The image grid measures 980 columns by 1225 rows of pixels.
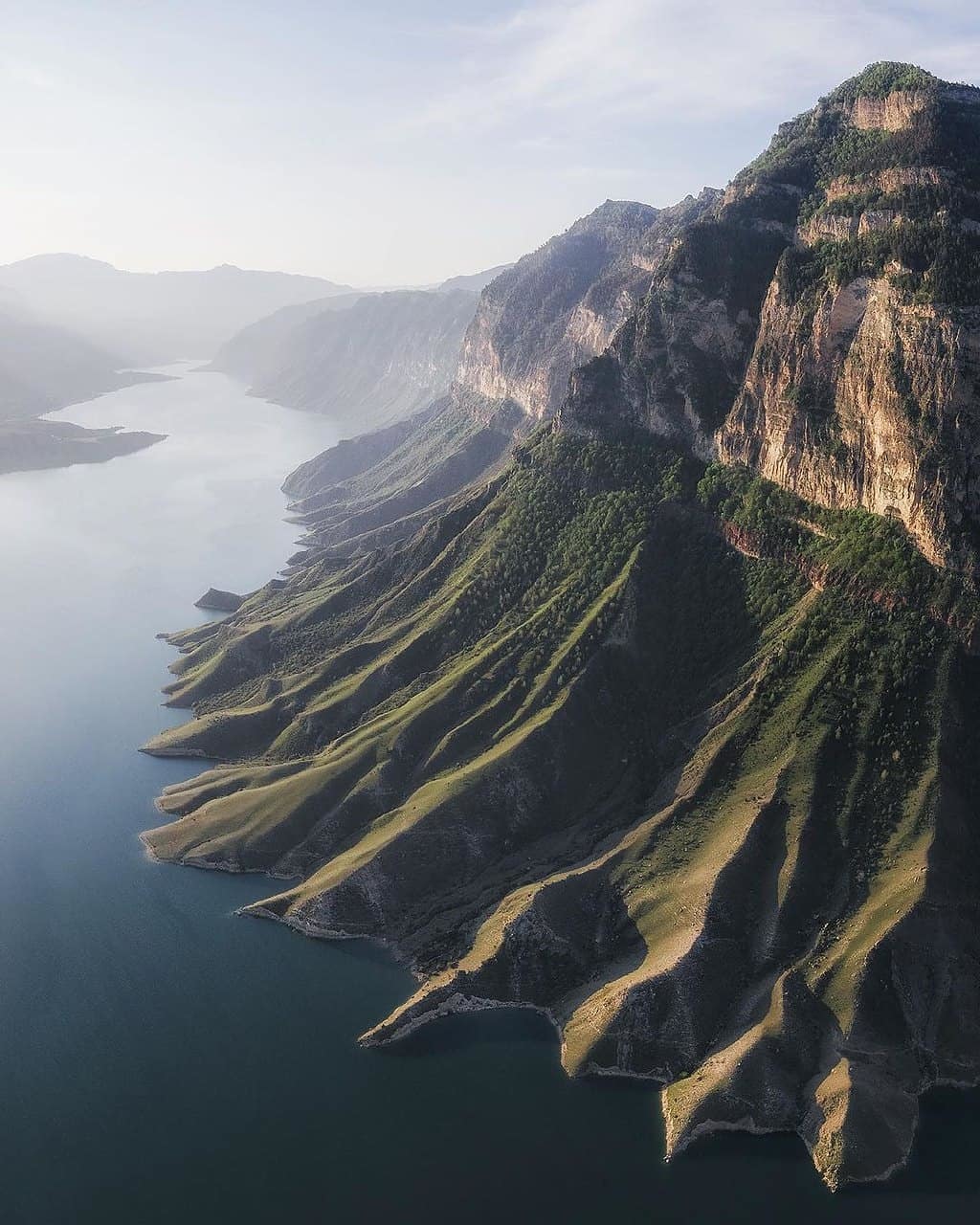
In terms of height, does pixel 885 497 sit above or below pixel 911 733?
above

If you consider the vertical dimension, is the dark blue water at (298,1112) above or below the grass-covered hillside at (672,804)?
below

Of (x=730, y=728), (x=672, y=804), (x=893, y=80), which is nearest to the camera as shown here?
(x=672, y=804)


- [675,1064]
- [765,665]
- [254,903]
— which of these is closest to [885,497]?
[765,665]

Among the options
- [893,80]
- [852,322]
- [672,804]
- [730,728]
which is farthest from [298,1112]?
[893,80]

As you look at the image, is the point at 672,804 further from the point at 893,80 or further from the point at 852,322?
the point at 893,80

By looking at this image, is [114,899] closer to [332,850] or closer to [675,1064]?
[332,850]

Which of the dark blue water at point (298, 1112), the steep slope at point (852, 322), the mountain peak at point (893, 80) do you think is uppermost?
the mountain peak at point (893, 80)

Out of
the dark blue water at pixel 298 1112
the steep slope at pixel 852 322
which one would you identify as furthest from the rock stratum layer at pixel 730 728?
the dark blue water at pixel 298 1112

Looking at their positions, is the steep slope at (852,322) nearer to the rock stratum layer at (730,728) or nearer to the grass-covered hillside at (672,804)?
the rock stratum layer at (730,728)

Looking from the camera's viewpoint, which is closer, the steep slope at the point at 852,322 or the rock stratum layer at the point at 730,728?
the rock stratum layer at the point at 730,728
